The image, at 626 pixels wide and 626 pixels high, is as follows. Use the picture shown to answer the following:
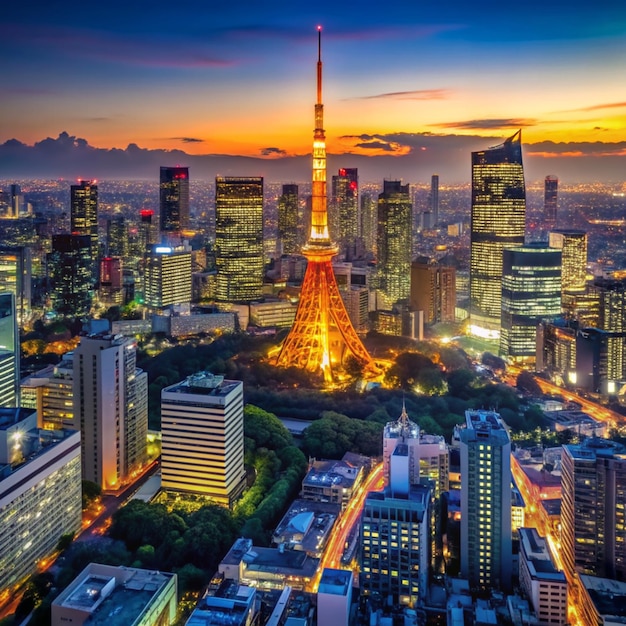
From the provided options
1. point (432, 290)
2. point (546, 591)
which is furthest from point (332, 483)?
point (432, 290)

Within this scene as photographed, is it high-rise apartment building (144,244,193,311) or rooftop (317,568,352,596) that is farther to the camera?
high-rise apartment building (144,244,193,311)

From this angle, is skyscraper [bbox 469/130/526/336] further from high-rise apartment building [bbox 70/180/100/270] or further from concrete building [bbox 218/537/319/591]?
concrete building [bbox 218/537/319/591]

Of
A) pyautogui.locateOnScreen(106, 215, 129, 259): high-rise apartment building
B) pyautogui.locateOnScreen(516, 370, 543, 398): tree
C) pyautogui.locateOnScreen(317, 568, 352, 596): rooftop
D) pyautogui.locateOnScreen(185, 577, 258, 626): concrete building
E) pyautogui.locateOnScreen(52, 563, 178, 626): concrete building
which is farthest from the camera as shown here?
pyautogui.locateOnScreen(106, 215, 129, 259): high-rise apartment building

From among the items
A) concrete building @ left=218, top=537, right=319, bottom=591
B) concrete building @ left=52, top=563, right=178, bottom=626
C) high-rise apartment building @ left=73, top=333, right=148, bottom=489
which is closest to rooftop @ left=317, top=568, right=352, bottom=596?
concrete building @ left=218, top=537, right=319, bottom=591

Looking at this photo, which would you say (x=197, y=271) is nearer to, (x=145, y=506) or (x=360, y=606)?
(x=145, y=506)

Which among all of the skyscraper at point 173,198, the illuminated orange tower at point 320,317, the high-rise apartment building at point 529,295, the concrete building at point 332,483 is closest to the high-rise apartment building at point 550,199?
the high-rise apartment building at point 529,295

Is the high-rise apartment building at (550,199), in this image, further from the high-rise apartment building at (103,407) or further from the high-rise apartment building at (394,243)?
the high-rise apartment building at (103,407)
